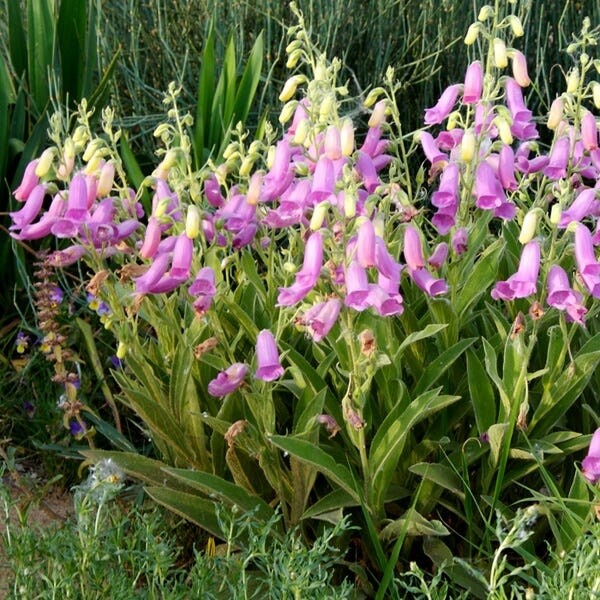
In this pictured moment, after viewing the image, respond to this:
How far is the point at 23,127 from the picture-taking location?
3.94 metres

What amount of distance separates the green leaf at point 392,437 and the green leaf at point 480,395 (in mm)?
133

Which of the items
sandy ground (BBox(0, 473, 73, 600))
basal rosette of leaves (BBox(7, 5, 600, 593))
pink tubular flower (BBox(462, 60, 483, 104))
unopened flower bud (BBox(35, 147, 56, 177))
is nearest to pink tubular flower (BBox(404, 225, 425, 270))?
basal rosette of leaves (BBox(7, 5, 600, 593))

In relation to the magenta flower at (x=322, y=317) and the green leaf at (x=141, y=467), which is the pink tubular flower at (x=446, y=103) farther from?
the green leaf at (x=141, y=467)

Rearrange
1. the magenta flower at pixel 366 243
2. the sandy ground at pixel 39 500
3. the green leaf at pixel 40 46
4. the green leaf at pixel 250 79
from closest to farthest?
the magenta flower at pixel 366 243 → the sandy ground at pixel 39 500 → the green leaf at pixel 250 79 → the green leaf at pixel 40 46

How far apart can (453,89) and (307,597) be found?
4.04 feet

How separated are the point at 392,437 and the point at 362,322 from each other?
29cm

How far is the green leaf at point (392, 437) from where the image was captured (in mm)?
2172

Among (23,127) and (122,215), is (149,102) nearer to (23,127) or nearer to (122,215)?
(23,127)

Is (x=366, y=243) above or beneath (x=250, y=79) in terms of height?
above

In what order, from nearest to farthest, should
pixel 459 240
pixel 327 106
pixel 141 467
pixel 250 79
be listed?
pixel 327 106 → pixel 459 240 → pixel 141 467 → pixel 250 79

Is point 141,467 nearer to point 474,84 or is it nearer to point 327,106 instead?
point 327,106

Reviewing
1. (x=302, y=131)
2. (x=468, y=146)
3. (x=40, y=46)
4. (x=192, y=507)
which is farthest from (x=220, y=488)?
(x=40, y=46)

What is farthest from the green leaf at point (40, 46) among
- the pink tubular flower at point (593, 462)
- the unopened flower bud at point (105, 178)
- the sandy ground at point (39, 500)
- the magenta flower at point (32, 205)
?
the pink tubular flower at point (593, 462)

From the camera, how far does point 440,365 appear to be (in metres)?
2.35
